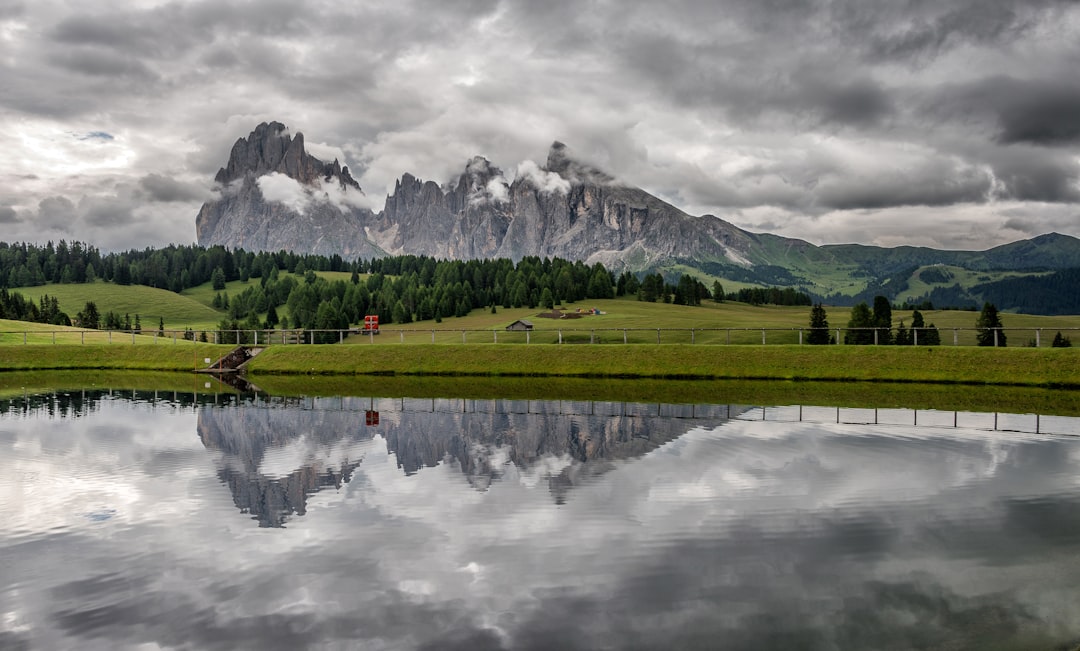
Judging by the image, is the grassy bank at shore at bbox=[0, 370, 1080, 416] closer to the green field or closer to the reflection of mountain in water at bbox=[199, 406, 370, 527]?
the reflection of mountain in water at bbox=[199, 406, 370, 527]

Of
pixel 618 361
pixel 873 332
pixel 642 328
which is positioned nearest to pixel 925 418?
pixel 618 361

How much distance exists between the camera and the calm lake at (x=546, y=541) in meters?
12.7

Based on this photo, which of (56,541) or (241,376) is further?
(241,376)

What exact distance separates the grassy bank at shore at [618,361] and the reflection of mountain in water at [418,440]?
74.9 feet

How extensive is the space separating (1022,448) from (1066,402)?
1968cm

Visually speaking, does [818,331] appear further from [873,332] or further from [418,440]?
[418,440]

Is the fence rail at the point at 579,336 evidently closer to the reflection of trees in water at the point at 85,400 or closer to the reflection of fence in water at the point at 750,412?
the reflection of trees in water at the point at 85,400

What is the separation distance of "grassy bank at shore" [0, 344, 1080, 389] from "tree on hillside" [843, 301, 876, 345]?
1497 inches

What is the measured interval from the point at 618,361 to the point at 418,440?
37.5 m

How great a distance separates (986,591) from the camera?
1400cm

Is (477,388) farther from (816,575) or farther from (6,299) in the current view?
(6,299)

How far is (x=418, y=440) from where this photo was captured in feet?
103

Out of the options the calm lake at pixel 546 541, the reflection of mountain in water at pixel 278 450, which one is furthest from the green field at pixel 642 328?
the calm lake at pixel 546 541

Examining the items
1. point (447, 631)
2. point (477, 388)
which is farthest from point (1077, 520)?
point (477, 388)
